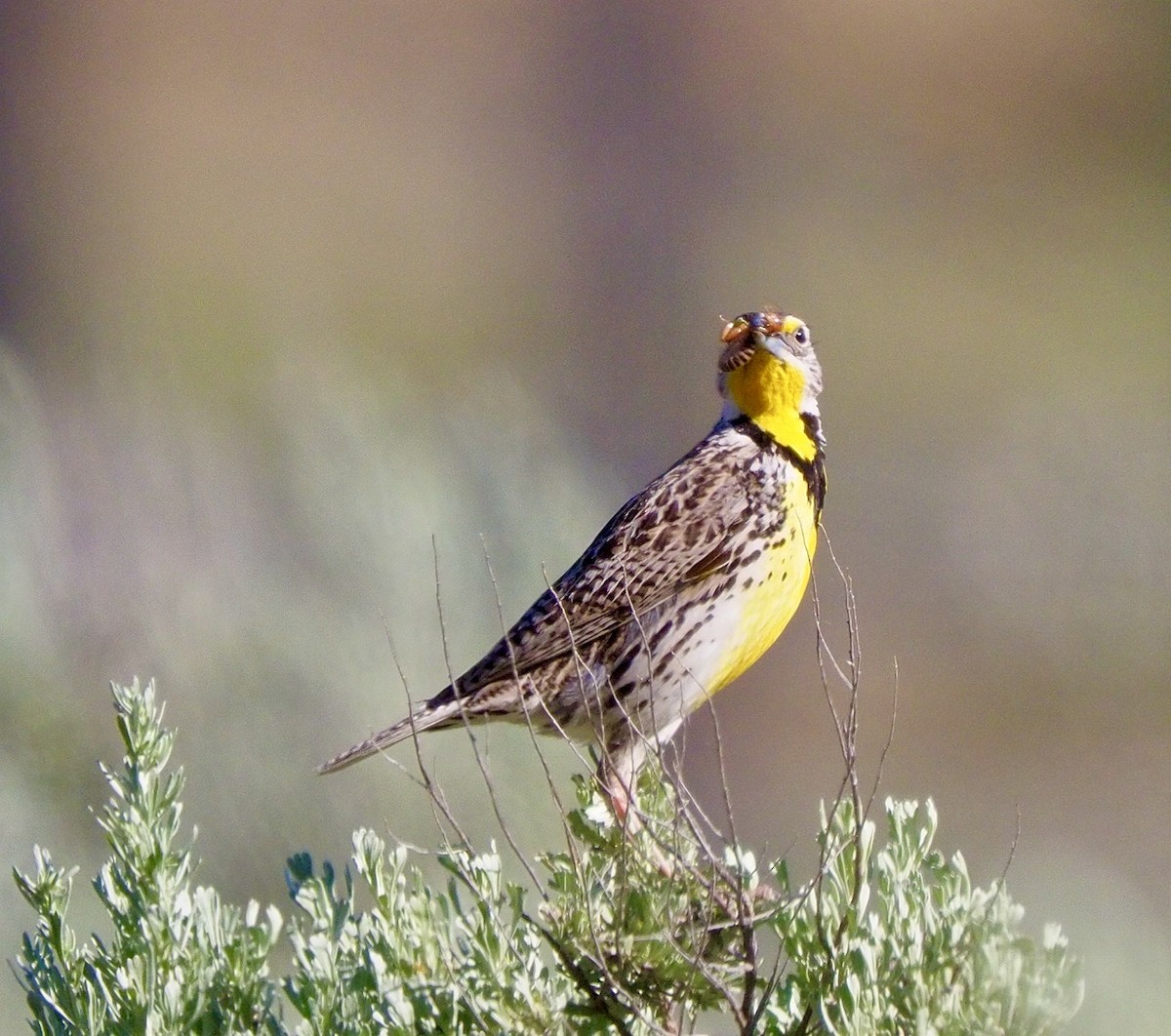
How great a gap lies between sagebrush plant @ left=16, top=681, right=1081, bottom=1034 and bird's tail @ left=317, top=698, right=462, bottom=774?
0.68 m

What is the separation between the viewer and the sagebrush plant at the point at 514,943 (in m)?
1.64

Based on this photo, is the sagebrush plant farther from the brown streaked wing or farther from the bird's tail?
the brown streaked wing

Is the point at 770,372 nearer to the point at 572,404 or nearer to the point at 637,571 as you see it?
the point at 637,571

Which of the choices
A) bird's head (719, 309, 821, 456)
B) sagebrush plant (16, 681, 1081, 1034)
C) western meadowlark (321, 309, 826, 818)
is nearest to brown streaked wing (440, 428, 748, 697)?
western meadowlark (321, 309, 826, 818)

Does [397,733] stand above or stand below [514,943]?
above

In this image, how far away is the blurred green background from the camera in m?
3.49

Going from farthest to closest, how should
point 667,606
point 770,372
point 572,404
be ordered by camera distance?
1. point 572,404
2. point 770,372
3. point 667,606

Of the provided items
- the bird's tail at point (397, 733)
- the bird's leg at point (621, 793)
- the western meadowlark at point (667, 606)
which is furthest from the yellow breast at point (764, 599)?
the bird's tail at point (397, 733)

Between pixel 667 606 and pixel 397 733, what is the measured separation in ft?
1.46

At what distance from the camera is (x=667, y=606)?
2.74 m

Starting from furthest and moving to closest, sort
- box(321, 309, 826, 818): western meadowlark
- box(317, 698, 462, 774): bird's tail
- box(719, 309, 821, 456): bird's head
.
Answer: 1. box(719, 309, 821, 456): bird's head
2. box(321, 309, 826, 818): western meadowlark
3. box(317, 698, 462, 774): bird's tail

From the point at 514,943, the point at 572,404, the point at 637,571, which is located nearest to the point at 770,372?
the point at 637,571

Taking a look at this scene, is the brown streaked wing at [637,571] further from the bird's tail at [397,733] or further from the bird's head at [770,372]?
the bird's head at [770,372]

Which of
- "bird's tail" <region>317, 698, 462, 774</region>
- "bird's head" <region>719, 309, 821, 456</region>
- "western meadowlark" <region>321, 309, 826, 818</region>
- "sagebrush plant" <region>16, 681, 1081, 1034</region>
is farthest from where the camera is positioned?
"bird's head" <region>719, 309, 821, 456</region>
